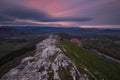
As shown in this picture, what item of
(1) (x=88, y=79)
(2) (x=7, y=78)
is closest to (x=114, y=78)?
(1) (x=88, y=79)

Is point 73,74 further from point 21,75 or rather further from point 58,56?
point 21,75

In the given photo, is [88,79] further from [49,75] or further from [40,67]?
[40,67]

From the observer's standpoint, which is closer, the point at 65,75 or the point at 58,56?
the point at 65,75

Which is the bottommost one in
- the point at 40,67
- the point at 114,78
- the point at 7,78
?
the point at 114,78

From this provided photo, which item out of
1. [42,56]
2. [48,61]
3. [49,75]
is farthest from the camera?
[42,56]

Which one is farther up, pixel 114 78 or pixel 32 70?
pixel 32 70

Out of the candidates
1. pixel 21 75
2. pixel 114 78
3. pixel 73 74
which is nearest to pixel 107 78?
pixel 114 78

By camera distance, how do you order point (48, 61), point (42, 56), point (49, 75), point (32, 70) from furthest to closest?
point (42, 56) → point (48, 61) → point (32, 70) → point (49, 75)
